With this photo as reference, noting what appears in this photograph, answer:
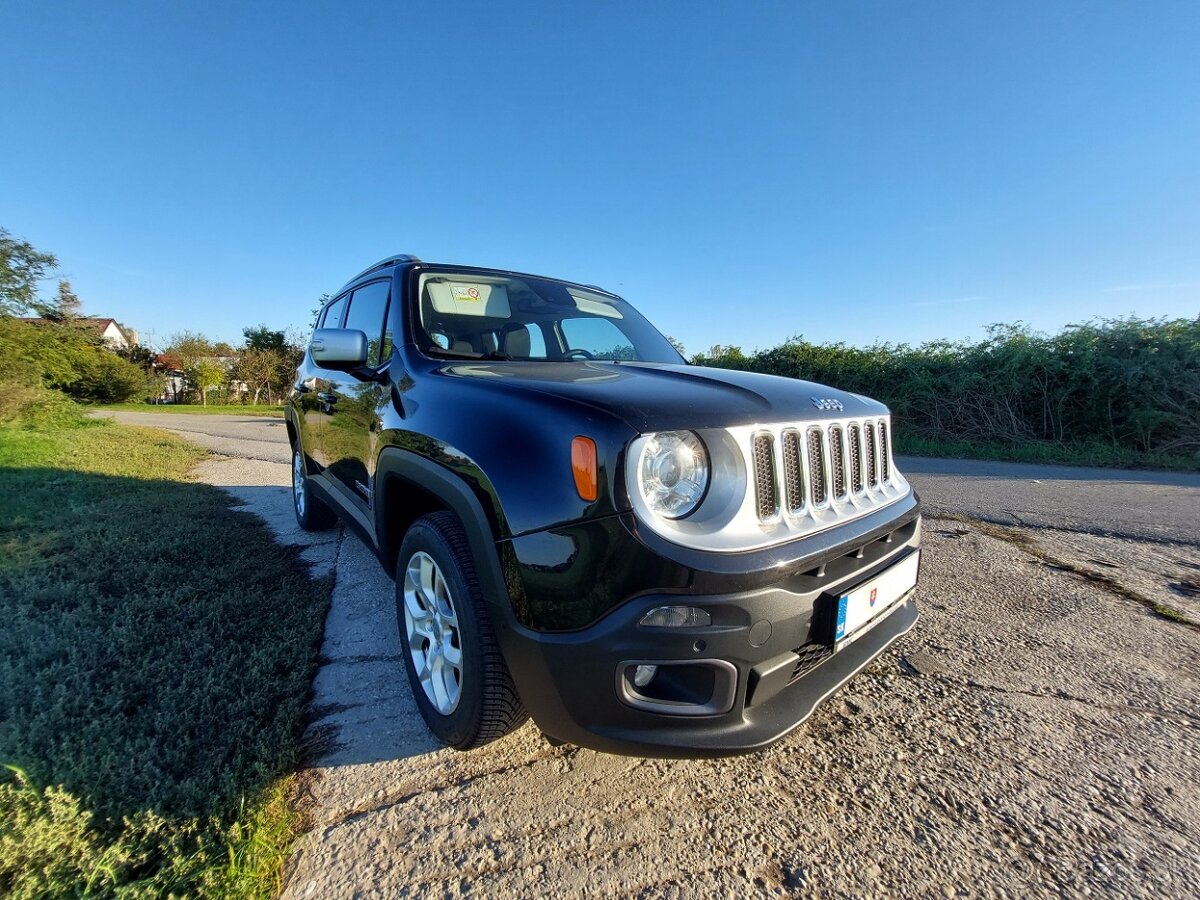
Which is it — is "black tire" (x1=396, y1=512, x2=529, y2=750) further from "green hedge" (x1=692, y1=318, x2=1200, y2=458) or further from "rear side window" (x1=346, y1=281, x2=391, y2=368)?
"green hedge" (x1=692, y1=318, x2=1200, y2=458)

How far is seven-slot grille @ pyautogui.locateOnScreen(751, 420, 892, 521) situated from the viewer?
1.61 m

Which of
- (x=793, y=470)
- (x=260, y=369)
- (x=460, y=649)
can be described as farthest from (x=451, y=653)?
(x=260, y=369)

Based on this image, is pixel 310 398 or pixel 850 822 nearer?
pixel 850 822

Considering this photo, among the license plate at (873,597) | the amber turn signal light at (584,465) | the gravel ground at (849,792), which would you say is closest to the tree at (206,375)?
the gravel ground at (849,792)

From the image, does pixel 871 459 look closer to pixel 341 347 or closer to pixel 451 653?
pixel 451 653

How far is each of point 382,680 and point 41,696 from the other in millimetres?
1180

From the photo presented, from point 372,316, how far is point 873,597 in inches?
113

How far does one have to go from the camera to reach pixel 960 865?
1.47 m

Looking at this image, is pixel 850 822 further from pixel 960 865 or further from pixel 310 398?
pixel 310 398

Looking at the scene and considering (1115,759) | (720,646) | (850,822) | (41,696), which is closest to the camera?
(720,646)

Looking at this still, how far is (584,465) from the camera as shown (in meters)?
1.45

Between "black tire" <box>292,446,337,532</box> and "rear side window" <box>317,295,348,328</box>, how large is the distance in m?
1.08

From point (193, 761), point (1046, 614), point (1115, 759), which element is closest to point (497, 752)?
point (193, 761)

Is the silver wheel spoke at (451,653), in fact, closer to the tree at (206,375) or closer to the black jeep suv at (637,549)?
the black jeep suv at (637,549)
